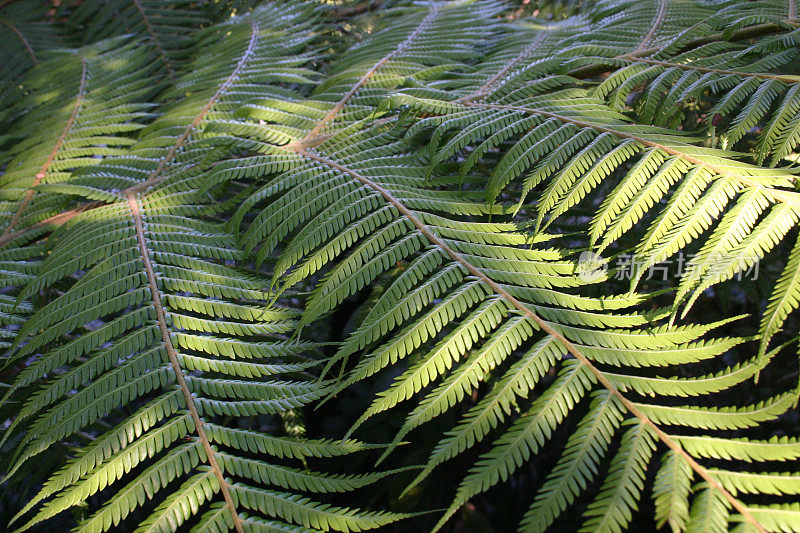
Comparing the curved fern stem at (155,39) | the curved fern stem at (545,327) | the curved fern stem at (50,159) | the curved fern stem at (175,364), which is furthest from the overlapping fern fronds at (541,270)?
the curved fern stem at (155,39)

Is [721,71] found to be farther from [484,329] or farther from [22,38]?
[22,38]

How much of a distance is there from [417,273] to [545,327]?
0.25 m

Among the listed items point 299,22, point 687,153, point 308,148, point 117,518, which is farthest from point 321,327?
point 299,22

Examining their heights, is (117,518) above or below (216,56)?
below

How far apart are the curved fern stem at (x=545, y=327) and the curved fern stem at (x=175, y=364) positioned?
1.39 feet

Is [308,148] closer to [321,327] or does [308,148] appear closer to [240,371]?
[321,327]

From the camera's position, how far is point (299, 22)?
2062 mm

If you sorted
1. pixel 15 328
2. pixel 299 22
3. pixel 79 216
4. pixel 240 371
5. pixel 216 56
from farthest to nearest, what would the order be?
pixel 299 22, pixel 216 56, pixel 79 216, pixel 15 328, pixel 240 371

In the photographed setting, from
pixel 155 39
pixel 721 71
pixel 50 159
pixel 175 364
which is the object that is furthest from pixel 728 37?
pixel 155 39

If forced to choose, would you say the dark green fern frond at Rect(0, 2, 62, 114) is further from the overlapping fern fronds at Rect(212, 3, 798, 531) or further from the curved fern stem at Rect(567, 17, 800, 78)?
the curved fern stem at Rect(567, 17, 800, 78)

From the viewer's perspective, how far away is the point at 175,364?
35.1 inches

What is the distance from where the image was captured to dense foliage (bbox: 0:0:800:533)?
718 millimetres

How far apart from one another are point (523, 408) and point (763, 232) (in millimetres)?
906

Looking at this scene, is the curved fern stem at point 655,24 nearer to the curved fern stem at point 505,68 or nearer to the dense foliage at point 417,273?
the dense foliage at point 417,273
